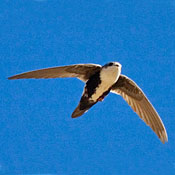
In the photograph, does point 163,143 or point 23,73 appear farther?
point 163,143

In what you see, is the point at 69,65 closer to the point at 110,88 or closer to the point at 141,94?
the point at 110,88

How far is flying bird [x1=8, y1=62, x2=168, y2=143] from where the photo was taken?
10133 mm

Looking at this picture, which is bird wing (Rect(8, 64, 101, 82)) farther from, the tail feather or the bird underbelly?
the tail feather

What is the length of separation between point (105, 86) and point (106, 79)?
→ 182mm

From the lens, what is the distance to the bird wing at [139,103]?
10.8 m

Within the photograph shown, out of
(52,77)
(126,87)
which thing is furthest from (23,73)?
(126,87)

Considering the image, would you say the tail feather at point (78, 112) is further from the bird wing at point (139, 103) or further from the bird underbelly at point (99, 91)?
the bird wing at point (139, 103)

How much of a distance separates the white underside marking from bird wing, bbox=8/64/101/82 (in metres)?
0.25

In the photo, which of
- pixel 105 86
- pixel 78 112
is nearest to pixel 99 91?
pixel 105 86

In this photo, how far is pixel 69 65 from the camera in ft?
33.6

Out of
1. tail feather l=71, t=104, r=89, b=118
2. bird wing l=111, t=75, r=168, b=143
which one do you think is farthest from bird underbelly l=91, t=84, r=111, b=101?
bird wing l=111, t=75, r=168, b=143

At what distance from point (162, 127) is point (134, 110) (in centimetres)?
61

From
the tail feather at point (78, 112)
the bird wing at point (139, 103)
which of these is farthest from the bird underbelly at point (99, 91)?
the bird wing at point (139, 103)

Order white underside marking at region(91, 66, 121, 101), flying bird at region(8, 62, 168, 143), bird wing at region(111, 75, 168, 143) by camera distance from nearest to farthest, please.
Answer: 1. white underside marking at region(91, 66, 121, 101)
2. flying bird at region(8, 62, 168, 143)
3. bird wing at region(111, 75, 168, 143)
